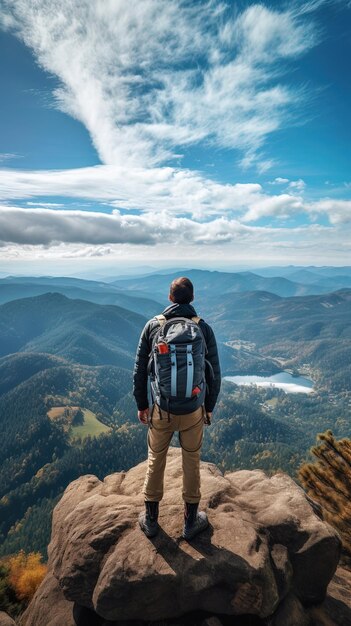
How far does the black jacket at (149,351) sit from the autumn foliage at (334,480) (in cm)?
797

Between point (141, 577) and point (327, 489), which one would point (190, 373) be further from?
point (327, 489)

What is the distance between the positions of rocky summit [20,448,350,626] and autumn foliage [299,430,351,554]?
115 inches

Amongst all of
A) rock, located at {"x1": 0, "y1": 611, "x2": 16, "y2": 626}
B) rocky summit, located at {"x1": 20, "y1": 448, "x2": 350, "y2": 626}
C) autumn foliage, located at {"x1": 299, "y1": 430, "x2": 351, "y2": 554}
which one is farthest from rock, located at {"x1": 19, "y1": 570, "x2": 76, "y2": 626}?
autumn foliage, located at {"x1": 299, "y1": 430, "x2": 351, "y2": 554}

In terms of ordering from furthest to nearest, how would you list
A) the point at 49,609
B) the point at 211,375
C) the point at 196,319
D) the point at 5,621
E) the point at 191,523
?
1. the point at 5,621
2. the point at 49,609
3. the point at 191,523
4. the point at 211,375
5. the point at 196,319

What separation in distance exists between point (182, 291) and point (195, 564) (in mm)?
7927

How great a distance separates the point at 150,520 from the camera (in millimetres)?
9953

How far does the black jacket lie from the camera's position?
947 cm

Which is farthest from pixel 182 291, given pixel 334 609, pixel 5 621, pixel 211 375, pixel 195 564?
pixel 5 621

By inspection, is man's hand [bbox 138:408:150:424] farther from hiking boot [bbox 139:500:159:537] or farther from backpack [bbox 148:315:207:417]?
hiking boot [bbox 139:500:159:537]

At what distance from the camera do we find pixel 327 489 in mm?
15211

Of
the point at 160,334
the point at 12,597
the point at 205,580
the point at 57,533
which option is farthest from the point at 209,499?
the point at 12,597

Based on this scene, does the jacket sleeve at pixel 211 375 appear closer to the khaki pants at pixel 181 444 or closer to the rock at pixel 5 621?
the khaki pants at pixel 181 444

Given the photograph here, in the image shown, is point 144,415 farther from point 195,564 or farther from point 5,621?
point 5,621

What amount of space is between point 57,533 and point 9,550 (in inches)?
7379
